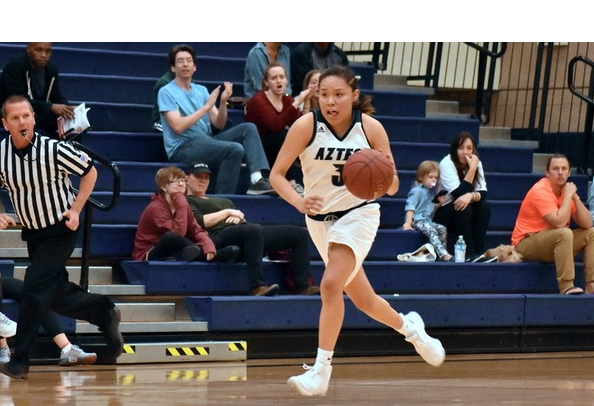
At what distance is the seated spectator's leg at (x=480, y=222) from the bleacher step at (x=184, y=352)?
9.07ft

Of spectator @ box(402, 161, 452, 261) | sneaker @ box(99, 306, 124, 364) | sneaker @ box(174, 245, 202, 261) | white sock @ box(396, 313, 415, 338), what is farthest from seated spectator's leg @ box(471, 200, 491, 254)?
white sock @ box(396, 313, 415, 338)

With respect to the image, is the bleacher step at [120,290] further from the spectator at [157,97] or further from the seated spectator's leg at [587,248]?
the seated spectator's leg at [587,248]

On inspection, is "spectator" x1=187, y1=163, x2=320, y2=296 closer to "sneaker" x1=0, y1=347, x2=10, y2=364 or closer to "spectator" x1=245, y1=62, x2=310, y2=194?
"spectator" x1=245, y1=62, x2=310, y2=194

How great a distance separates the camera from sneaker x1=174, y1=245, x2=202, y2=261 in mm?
7488

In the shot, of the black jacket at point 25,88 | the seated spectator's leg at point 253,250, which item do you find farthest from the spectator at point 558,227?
the black jacket at point 25,88

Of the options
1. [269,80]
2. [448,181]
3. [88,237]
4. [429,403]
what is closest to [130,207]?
[88,237]

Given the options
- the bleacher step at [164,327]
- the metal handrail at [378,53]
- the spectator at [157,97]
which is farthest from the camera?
the metal handrail at [378,53]

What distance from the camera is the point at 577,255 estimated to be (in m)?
9.64

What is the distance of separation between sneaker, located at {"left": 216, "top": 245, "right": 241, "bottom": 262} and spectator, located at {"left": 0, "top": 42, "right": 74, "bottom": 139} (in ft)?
5.42

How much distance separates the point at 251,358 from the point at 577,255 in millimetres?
3802

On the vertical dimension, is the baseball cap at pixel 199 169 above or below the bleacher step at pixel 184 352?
above

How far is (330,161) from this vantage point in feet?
15.7

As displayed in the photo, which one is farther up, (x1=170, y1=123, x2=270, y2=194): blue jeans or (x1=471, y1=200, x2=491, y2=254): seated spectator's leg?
(x1=170, y1=123, x2=270, y2=194): blue jeans

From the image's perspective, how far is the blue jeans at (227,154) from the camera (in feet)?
27.7
